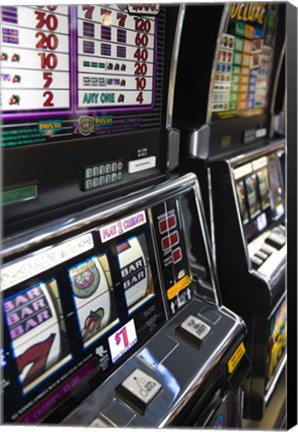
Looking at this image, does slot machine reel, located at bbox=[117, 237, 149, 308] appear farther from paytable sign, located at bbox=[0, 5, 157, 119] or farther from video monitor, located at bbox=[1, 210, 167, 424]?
paytable sign, located at bbox=[0, 5, 157, 119]

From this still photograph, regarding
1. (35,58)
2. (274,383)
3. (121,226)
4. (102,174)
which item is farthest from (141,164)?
(274,383)

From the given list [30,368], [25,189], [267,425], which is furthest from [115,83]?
[267,425]

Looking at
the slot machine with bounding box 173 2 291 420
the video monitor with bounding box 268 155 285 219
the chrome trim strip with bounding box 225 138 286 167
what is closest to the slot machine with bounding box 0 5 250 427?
the slot machine with bounding box 173 2 291 420

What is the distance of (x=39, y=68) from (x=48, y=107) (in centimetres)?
10

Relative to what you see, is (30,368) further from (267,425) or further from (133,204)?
(267,425)

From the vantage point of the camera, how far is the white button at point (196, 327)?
1.45m

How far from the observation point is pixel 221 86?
2.12 meters

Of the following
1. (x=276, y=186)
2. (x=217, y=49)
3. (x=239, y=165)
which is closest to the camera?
(x=217, y=49)

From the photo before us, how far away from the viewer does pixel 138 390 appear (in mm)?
1194

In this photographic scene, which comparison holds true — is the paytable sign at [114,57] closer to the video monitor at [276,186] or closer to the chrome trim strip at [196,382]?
the chrome trim strip at [196,382]

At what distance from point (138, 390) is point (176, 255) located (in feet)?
1.72

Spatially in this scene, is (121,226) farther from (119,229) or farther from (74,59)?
(74,59)

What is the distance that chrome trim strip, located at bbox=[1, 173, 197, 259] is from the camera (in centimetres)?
107

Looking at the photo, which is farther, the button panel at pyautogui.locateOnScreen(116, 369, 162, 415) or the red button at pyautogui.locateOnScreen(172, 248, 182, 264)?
the red button at pyautogui.locateOnScreen(172, 248, 182, 264)
